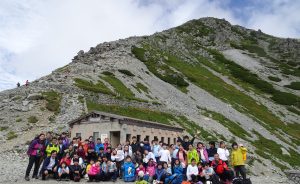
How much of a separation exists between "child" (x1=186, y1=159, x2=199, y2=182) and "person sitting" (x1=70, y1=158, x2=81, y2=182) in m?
7.21

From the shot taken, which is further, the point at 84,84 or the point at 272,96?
the point at 272,96

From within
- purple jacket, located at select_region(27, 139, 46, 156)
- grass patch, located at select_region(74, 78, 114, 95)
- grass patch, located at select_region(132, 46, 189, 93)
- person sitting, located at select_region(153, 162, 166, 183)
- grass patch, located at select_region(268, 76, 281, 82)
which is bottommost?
person sitting, located at select_region(153, 162, 166, 183)

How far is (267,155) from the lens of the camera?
54.9m

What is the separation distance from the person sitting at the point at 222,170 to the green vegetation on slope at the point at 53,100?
28.0m

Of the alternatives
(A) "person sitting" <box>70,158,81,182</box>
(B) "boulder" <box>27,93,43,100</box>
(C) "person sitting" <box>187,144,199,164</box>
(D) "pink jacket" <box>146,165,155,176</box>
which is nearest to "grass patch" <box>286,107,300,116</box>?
(B) "boulder" <box>27,93,43,100</box>

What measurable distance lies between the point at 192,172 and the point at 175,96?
50687 millimetres

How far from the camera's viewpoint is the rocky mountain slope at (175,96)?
47.9 m

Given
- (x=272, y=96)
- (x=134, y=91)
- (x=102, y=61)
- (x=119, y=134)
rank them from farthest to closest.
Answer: (x=272, y=96)
(x=102, y=61)
(x=134, y=91)
(x=119, y=134)

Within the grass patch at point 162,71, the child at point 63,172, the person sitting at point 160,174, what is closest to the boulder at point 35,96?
the child at point 63,172

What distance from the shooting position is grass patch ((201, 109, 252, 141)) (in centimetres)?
6142

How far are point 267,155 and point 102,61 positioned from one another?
42.2 meters

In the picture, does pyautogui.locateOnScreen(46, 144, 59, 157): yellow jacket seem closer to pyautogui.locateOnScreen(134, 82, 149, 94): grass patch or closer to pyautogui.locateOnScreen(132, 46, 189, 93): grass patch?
pyautogui.locateOnScreen(134, 82, 149, 94): grass patch

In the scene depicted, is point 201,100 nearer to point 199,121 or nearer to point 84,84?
point 199,121

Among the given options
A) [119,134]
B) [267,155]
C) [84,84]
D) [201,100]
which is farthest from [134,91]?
[119,134]
